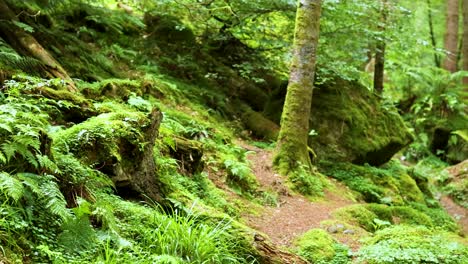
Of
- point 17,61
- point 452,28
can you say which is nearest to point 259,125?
point 17,61

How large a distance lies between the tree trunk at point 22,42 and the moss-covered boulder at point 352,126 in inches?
227

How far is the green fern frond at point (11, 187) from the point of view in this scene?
9.25 feet

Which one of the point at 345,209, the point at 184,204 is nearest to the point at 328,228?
the point at 345,209

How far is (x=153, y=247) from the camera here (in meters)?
3.69

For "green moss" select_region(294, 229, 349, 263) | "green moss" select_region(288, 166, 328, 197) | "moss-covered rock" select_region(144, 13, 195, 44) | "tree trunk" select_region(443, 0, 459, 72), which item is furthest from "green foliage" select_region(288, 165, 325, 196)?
"tree trunk" select_region(443, 0, 459, 72)

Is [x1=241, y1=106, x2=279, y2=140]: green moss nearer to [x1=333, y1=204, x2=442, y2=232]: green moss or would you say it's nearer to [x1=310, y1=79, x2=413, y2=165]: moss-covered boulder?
[x1=310, y1=79, x2=413, y2=165]: moss-covered boulder

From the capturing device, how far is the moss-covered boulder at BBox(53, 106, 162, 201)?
14.0 ft

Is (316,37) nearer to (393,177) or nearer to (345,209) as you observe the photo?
(345,209)

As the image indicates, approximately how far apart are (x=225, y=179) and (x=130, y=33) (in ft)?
19.5

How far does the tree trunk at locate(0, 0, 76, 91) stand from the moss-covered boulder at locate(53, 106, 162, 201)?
2.28 m

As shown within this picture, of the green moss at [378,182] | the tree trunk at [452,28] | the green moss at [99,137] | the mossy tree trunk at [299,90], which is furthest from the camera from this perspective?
the tree trunk at [452,28]

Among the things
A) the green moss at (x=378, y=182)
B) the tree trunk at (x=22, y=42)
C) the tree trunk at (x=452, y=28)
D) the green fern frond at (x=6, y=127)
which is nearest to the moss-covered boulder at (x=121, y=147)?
the green fern frond at (x=6, y=127)

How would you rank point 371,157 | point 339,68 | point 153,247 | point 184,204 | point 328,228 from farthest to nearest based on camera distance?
point 371,157
point 339,68
point 328,228
point 184,204
point 153,247

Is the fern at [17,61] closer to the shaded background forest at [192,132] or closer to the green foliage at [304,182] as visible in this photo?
the shaded background forest at [192,132]
